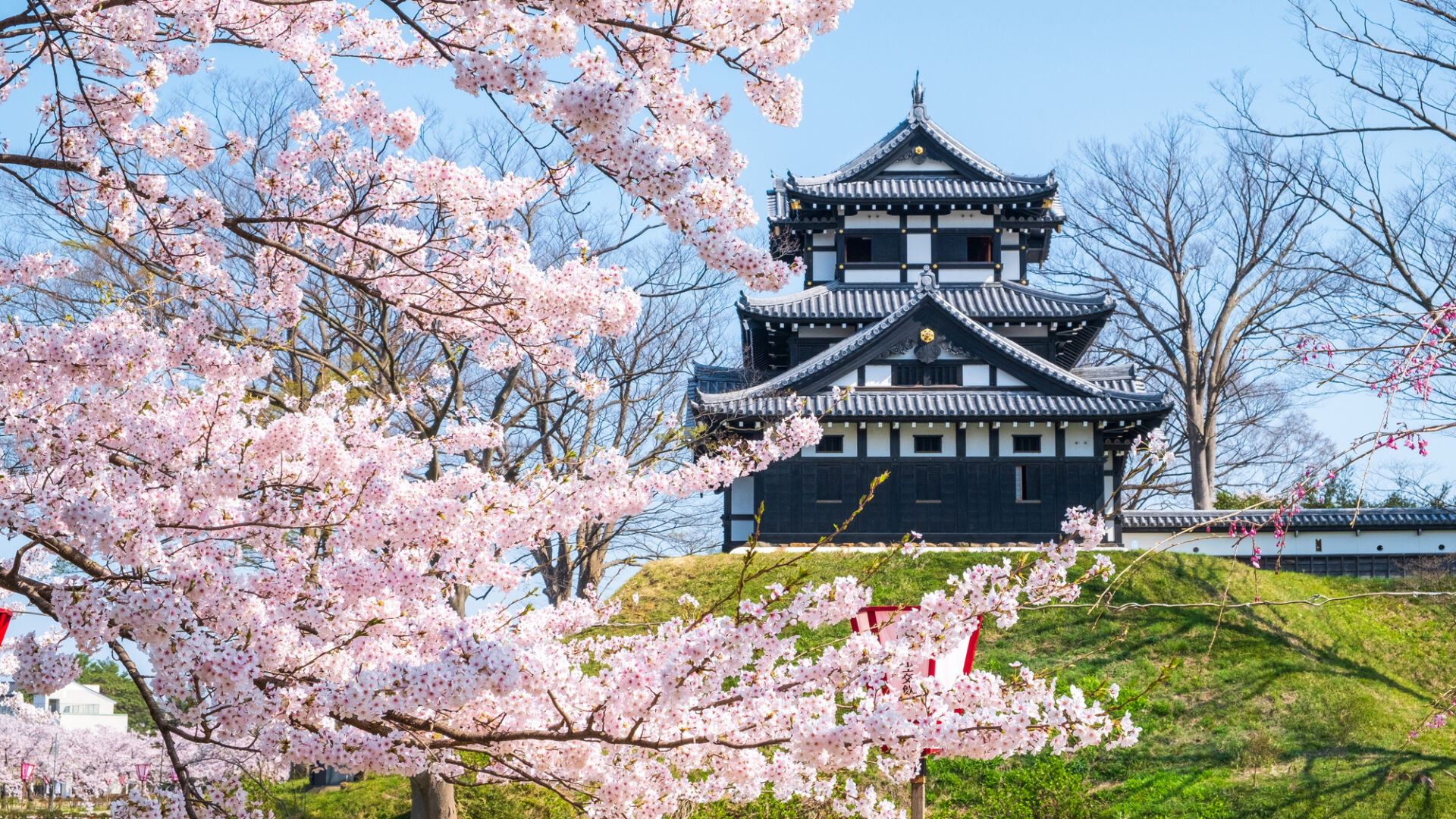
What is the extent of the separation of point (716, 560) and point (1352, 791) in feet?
40.0

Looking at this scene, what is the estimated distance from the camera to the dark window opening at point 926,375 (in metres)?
25.1

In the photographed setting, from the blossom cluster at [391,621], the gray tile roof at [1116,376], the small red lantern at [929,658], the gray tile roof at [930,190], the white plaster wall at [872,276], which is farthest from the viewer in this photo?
the white plaster wall at [872,276]

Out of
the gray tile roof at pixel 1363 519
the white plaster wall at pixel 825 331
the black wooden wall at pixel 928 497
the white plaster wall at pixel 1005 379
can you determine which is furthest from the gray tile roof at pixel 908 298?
the gray tile roof at pixel 1363 519

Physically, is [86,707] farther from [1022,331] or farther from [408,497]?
[408,497]

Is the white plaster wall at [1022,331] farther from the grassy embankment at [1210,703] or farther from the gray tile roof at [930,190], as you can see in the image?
the grassy embankment at [1210,703]

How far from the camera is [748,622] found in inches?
168

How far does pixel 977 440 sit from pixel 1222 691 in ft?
26.3

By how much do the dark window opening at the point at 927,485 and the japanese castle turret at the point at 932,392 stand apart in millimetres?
37

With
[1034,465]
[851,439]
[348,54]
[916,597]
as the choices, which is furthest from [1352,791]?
[348,54]

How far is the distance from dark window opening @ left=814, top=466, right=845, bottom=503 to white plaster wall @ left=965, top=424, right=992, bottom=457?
2.87 m

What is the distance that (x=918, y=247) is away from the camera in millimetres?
27938

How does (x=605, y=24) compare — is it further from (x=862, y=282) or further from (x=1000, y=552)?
(x=862, y=282)

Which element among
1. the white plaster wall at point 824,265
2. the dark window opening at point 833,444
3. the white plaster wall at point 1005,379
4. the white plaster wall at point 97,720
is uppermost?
Answer: the white plaster wall at point 824,265

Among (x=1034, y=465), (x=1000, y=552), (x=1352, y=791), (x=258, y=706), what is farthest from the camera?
(x=1034, y=465)
